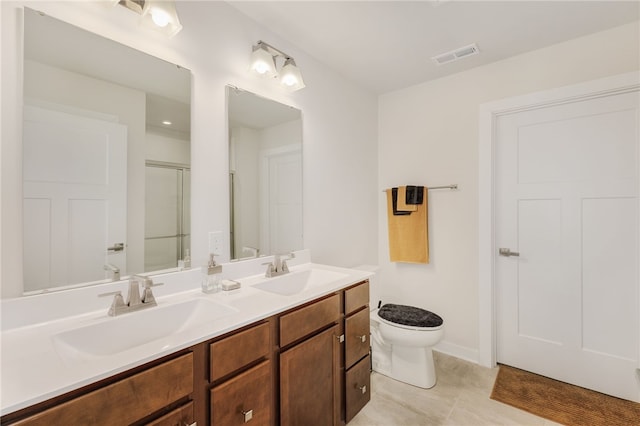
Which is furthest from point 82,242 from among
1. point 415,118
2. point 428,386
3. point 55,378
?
point 415,118

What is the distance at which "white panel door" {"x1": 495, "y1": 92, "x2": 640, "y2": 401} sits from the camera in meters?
1.87

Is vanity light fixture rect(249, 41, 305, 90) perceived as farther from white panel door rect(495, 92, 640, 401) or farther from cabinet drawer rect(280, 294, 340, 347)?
white panel door rect(495, 92, 640, 401)

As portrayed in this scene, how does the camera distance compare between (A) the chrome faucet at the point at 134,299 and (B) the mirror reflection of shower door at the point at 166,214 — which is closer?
(A) the chrome faucet at the point at 134,299

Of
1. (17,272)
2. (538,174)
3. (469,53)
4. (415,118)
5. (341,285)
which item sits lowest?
(341,285)

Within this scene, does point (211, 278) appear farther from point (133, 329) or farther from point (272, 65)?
point (272, 65)

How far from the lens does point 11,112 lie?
0.98 meters

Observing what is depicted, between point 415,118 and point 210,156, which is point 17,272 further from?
point 415,118

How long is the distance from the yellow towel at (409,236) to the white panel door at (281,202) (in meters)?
1.06

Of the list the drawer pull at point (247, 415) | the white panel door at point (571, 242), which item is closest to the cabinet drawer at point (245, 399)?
the drawer pull at point (247, 415)

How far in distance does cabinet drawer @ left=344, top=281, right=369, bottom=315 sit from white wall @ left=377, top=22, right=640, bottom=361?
111 centimetres

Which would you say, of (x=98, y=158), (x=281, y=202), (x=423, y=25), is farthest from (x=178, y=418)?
(x=423, y=25)

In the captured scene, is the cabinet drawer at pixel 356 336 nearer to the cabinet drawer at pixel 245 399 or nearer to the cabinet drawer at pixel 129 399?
the cabinet drawer at pixel 245 399

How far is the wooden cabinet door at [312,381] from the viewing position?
122 cm

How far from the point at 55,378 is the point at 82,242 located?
63 centimetres
